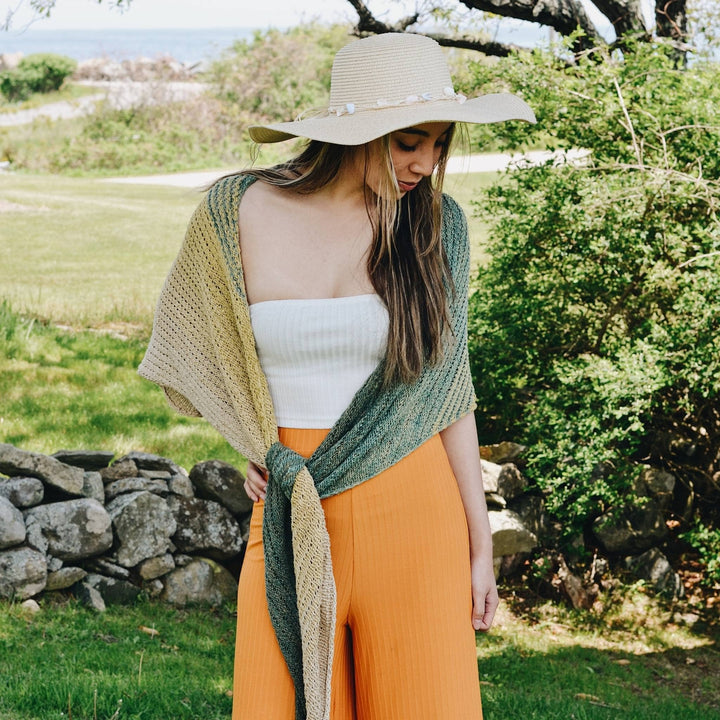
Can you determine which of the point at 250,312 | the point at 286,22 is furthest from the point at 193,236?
the point at 286,22

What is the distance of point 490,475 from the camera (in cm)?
576

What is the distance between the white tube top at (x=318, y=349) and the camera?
6.92 feet

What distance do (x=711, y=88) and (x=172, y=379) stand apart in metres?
3.84

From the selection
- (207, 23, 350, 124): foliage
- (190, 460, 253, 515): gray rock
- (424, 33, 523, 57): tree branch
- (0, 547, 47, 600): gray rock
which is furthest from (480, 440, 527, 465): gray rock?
(207, 23, 350, 124): foliage

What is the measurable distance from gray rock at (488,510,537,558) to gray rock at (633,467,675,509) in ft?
2.27

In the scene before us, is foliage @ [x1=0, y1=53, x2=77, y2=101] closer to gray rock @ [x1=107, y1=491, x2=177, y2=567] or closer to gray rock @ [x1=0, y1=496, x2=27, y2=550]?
gray rock @ [x1=107, y1=491, x2=177, y2=567]

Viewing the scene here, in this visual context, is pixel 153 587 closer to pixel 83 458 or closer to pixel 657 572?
pixel 83 458

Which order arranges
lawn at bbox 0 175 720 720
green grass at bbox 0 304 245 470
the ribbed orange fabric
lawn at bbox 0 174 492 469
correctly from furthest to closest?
lawn at bbox 0 174 492 469 < green grass at bbox 0 304 245 470 < lawn at bbox 0 175 720 720 < the ribbed orange fabric

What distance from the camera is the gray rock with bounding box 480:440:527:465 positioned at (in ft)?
19.8

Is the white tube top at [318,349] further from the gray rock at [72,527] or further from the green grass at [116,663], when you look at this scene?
the gray rock at [72,527]

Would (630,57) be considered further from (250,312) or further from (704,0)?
(250,312)

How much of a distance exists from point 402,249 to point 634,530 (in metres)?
4.16

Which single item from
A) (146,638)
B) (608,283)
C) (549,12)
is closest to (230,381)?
(146,638)

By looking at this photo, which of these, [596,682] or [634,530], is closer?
[596,682]
